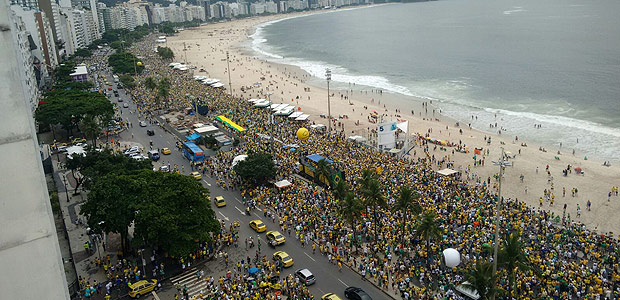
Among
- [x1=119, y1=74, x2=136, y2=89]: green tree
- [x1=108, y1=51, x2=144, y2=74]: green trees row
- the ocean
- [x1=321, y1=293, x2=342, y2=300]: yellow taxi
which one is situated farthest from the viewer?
[x1=108, y1=51, x2=144, y2=74]: green trees row

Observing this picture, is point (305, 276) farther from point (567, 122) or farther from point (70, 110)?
point (567, 122)

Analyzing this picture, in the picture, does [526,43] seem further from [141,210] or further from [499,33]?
[141,210]

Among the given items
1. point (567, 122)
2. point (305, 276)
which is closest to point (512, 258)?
point (305, 276)

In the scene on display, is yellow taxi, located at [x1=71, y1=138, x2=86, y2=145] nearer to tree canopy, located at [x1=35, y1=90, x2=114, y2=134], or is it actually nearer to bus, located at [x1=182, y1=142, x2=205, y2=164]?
tree canopy, located at [x1=35, y1=90, x2=114, y2=134]

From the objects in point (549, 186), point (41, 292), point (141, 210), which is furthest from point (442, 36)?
point (41, 292)

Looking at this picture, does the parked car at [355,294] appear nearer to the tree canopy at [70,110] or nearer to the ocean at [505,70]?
the ocean at [505,70]

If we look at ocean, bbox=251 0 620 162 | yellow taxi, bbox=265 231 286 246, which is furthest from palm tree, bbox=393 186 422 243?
ocean, bbox=251 0 620 162

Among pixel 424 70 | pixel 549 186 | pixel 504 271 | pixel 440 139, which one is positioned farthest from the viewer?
pixel 424 70
